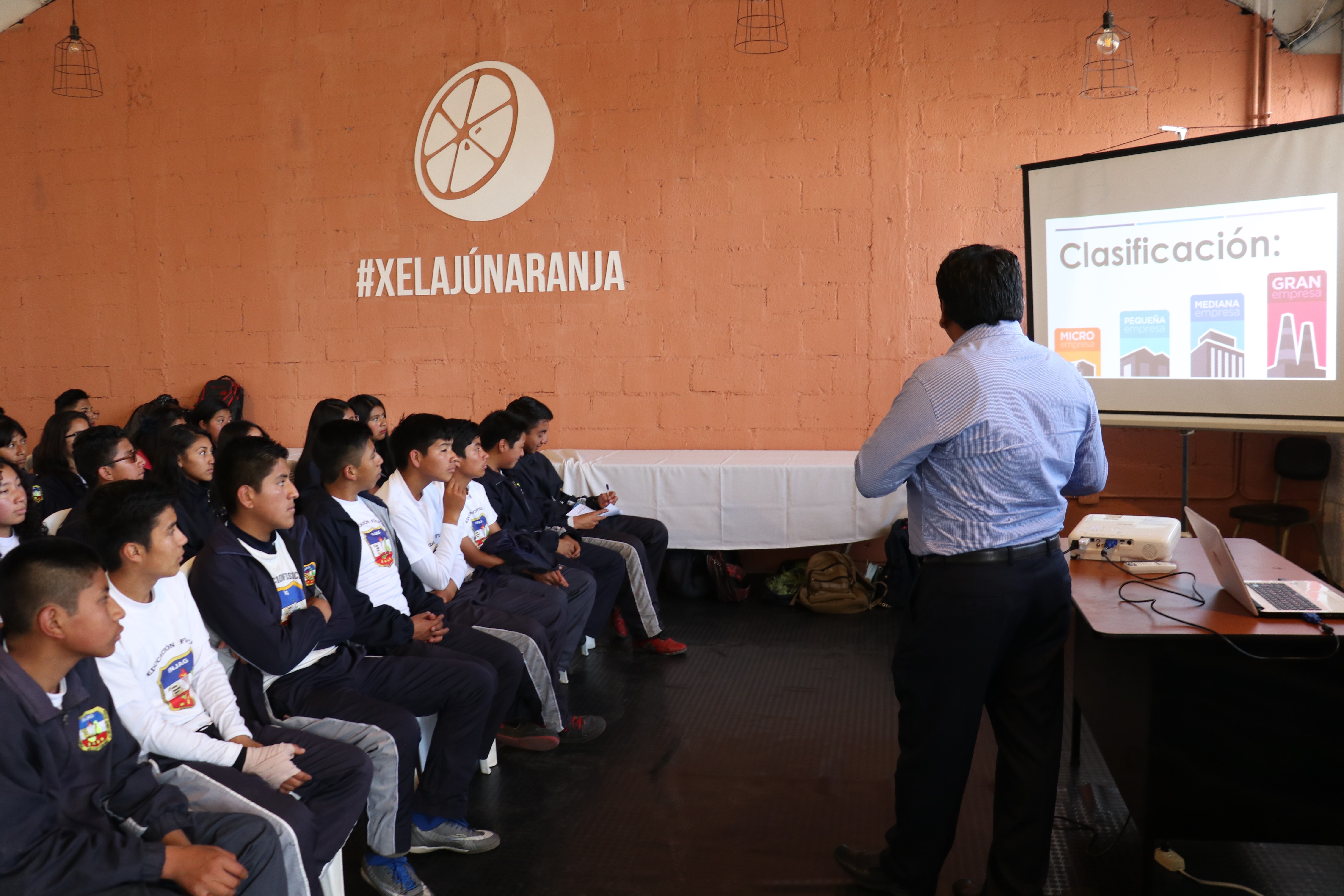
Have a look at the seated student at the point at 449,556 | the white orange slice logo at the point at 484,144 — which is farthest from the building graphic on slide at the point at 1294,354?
the white orange slice logo at the point at 484,144

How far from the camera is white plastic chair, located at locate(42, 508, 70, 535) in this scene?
2854 millimetres

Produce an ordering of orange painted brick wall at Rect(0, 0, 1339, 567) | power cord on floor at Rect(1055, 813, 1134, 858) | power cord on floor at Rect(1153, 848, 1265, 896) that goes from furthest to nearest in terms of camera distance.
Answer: orange painted brick wall at Rect(0, 0, 1339, 567), power cord on floor at Rect(1055, 813, 1134, 858), power cord on floor at Rect(1153, 848, 1265, 896)

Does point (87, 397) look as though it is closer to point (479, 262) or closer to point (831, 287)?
point (479, 262)

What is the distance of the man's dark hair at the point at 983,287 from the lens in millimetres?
1934

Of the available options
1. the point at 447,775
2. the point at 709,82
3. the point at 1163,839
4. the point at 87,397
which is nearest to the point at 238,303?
the point at 87,397

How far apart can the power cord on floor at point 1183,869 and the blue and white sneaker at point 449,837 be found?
1.58 meters

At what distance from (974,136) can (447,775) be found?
3826 mm

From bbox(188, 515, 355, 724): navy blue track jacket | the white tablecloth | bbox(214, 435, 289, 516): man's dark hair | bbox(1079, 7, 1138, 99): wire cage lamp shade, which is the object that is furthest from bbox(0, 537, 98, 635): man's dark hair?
bbox(1079, 7, 1138, 99): wire cage lamp shade

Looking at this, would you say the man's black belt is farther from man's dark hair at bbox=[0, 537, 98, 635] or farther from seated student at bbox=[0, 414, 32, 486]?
seated student at bbox=[0, 414, 32, 486]

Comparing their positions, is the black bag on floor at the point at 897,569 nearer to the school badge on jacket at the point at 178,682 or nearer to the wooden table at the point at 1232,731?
the wooden table at the point at 1232,731

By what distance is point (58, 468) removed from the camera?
3598mm

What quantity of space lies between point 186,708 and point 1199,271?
3.92 m

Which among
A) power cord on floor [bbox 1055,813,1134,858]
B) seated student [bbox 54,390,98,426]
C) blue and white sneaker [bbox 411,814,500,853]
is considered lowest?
power cord on floor [bbox 1055,813,1134,858]

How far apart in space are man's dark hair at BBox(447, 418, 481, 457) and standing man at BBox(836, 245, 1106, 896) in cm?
158
